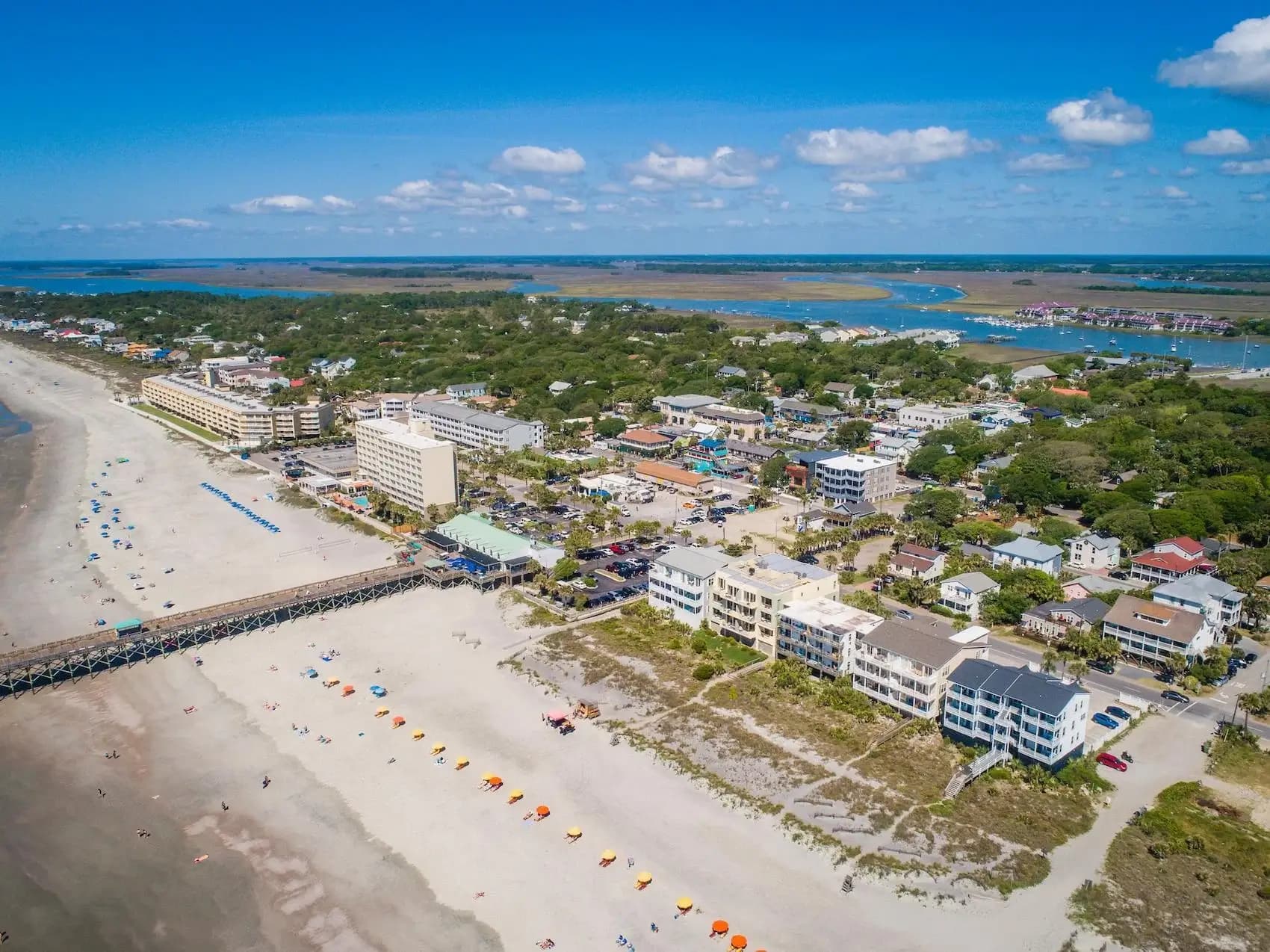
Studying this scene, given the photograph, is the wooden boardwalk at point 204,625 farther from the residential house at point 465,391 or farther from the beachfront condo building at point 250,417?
the residential house at point 465,391

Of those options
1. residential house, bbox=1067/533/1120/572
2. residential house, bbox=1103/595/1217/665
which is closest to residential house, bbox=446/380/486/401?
residential house, bbox=1067/533/1120/572

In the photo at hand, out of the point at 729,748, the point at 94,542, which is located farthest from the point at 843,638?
the point at 94,542

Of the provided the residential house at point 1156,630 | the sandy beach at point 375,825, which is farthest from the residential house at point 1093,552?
the sandy beach at point 375,825

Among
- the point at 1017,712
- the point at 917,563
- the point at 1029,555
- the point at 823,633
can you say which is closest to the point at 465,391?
the point at 917,563

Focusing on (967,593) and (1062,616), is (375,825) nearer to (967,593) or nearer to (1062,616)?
(967,593)

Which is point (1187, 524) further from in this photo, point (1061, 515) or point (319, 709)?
point (319, 709)

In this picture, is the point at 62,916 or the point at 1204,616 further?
the point at 1204,616

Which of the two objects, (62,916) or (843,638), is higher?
(843,638)
